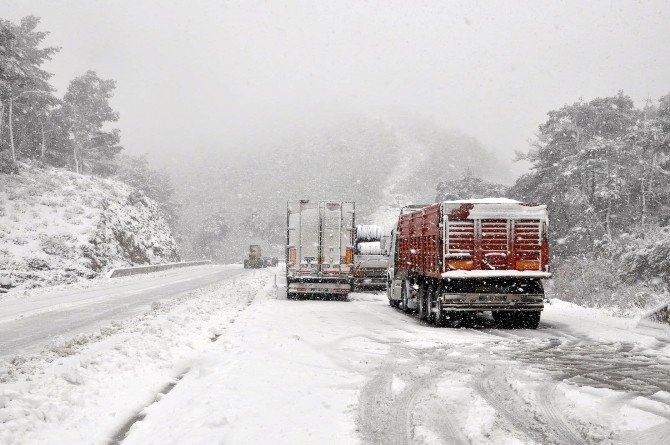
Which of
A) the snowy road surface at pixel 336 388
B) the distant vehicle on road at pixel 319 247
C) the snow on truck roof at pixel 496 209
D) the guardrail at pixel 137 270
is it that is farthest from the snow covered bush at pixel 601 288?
the guardrail at pixel 137 270

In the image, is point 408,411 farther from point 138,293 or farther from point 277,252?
point 277,252

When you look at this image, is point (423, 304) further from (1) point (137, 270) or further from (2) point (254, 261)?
(2) point (254, 261)

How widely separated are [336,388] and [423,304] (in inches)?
335

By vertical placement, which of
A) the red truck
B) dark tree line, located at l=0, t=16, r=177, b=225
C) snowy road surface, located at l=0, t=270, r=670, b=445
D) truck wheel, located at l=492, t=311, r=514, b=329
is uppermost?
dark tree line, located at l=0, t=16, r=177, b=225

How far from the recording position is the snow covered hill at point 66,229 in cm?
3008

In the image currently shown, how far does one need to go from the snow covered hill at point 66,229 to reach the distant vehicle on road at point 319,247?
14.4 m

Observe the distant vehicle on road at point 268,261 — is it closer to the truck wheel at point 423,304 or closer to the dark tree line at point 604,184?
the dark tree line at point 604,184

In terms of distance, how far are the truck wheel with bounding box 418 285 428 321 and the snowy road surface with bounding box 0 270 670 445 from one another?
9.29 feet

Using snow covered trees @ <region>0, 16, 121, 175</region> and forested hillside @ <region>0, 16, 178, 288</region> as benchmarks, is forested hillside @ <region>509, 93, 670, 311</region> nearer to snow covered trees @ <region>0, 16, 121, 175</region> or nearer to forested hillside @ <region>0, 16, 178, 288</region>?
forested hillside @ <region>0, 16, 178, 288</region>

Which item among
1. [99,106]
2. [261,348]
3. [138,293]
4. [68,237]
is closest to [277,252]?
[99,106]

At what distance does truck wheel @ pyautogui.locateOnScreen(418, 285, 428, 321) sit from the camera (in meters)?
14.7

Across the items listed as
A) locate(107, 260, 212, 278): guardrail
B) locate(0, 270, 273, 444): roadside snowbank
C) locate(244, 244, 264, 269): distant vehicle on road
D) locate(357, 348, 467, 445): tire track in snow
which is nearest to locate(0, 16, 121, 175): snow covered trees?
locate(107, 260, 212, 278): guardrail

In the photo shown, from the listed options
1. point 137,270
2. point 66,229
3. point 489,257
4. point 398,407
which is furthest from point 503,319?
point 137,270

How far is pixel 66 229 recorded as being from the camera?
35.9 meters
